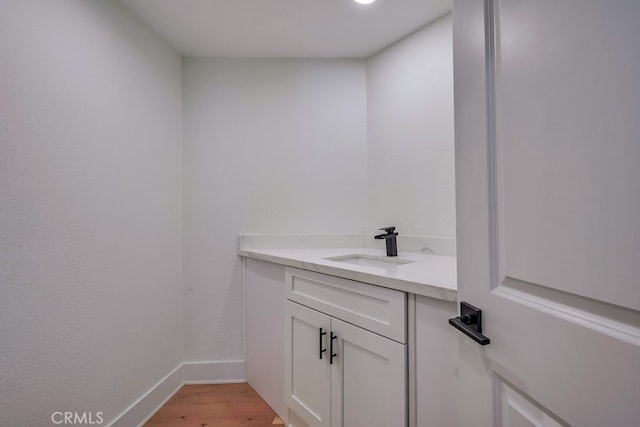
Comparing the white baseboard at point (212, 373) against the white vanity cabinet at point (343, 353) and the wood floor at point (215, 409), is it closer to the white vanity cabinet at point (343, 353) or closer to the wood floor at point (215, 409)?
the wood floor at point (215, 409)

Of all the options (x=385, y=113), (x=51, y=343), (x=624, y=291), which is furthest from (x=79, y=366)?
(x=385, y=113)

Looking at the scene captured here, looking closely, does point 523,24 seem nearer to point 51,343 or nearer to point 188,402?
point 51,343

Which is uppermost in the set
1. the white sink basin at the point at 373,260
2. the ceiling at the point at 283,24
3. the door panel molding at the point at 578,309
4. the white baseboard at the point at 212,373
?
the ceiling at the point at 283,24

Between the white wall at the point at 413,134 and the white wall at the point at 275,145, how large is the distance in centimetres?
12

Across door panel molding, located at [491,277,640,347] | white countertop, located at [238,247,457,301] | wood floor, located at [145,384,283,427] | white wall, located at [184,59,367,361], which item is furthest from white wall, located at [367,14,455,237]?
wood floor, located at [145,384,283,427]

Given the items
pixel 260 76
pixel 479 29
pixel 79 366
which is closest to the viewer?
pixel 479 29

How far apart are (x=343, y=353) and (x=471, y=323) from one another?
0.72 m

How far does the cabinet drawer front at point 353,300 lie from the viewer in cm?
102

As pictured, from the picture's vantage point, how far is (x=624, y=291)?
0.37 m

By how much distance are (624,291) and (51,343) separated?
5.56 feet

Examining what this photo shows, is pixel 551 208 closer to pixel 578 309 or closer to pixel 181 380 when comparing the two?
pixel 578 309

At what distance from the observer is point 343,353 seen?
4.07ft

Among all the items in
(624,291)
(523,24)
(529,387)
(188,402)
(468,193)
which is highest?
(523,24)

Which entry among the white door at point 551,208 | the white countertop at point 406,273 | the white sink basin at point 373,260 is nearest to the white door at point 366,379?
the white countertop at point 406,273
